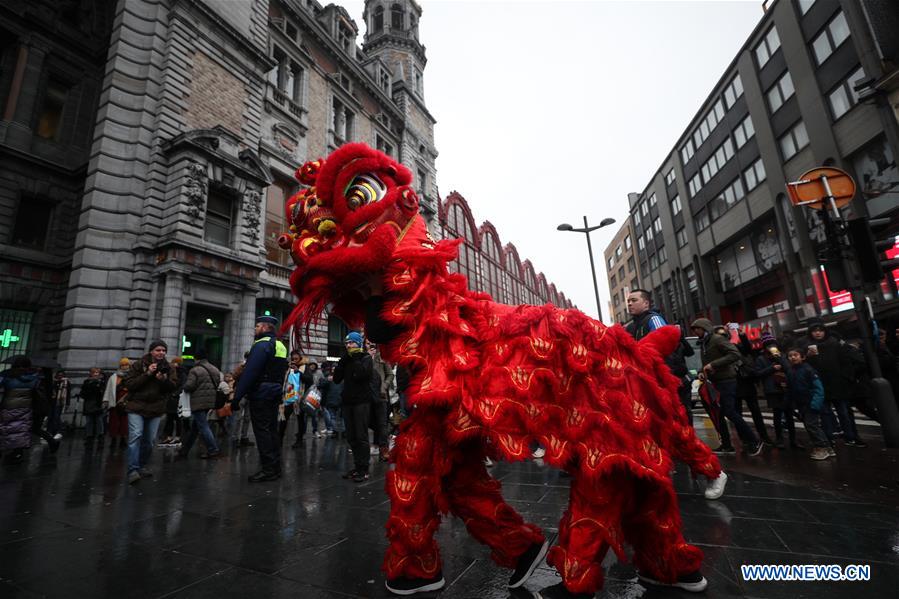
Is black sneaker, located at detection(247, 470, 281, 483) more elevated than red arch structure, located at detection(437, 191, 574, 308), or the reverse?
red arch structure, located at detection(437, 191, 574, 308)

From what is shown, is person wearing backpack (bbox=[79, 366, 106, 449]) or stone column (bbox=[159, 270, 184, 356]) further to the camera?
stone column (bbox=[159, 270, 184, 356])

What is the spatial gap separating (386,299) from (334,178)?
726 millimetres

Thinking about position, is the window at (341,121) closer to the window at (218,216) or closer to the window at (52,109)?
the window at (218,216)

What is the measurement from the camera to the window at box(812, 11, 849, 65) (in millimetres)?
15992

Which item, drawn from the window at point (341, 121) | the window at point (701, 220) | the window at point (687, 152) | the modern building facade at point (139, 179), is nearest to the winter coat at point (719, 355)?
the modern building facade at point (139, 179)

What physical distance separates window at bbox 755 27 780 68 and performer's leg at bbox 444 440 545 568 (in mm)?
27671

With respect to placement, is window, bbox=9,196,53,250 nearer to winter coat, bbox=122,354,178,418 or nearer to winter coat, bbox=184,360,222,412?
winter coat, bbox=184,360,222,412

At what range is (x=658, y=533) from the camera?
5.88 ft

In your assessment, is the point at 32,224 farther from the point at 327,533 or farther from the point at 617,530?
the point at 617,530

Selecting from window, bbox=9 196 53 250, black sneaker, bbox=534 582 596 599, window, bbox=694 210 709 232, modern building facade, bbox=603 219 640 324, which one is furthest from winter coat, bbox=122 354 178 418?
modern building facade, bbox=603 219 640 324

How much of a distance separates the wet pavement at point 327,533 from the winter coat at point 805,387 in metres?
0.75

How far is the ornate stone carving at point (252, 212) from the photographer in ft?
48.1

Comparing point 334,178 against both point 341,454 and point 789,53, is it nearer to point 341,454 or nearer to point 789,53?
point 341,454

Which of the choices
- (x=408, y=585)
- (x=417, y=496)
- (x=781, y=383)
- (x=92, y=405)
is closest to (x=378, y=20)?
(x=92, y=405)
